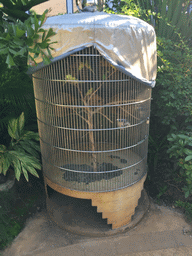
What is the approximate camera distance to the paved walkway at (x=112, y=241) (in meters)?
3.22

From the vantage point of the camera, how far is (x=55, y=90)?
3092 millimetres

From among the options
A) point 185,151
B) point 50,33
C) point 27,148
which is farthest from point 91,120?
point 185,151

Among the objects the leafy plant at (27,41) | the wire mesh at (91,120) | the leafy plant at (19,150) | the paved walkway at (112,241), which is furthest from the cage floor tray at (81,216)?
the leafy plant at (27,41)

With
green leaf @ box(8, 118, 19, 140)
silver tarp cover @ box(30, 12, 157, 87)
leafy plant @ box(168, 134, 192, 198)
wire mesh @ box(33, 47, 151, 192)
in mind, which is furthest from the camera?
green leaf @ box(8, 118, 19, 140)

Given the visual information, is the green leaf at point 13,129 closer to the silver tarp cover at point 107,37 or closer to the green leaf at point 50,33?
the silver tarp cover at point 107,37

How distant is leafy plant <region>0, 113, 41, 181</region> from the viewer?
11.2ft

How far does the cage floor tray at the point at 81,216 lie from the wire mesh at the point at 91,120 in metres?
0.73

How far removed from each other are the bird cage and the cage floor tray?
0.63 ft

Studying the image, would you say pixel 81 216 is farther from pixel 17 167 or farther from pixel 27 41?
A: pixel 27 41

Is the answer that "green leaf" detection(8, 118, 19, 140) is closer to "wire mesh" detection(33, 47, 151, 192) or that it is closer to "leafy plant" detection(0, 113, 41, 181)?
"leafy plant" detection(0, 113, 41, 181)

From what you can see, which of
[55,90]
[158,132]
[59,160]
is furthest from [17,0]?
[158,132]

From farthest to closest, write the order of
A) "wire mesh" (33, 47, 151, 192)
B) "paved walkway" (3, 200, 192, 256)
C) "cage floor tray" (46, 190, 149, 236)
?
"cage floor tray" (46, 190, 149, 236) → "paved walkway" (3, 200, 192, 256) → "wire mesh" (33, 47, 151, 192)

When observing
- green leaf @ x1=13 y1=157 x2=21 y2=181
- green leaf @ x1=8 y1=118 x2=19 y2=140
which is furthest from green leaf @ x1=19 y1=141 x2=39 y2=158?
green leaf @ x1=13 y1=157 x2=21 y2=181

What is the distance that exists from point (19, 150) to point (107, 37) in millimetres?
2259
